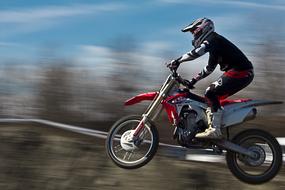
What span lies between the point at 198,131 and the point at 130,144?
3.77 feet

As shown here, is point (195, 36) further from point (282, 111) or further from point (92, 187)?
point (282, 111)

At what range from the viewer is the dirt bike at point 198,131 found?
32.6ft

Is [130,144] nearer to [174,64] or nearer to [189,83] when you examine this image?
[189,83]

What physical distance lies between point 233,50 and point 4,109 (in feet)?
58.7

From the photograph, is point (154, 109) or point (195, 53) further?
point (154, 109)

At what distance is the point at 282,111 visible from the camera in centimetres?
2378

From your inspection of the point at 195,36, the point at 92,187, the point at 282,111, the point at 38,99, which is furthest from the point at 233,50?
the point at 38,99

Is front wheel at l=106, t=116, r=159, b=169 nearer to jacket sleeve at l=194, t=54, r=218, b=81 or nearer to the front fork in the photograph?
the front fork

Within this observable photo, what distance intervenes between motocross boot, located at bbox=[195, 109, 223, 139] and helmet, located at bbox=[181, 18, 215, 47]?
44.7 inches

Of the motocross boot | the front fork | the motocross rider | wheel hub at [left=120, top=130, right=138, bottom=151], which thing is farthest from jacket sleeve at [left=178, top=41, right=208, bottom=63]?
wheel hub at [left=120, top=130, right=138, bottom=151]

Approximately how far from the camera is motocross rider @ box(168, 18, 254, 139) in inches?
388

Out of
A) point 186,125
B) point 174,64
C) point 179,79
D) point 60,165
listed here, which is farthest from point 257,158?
point 60,165

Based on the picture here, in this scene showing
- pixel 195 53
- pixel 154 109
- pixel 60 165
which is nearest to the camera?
pixel 195 53

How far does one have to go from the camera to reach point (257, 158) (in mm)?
9984
